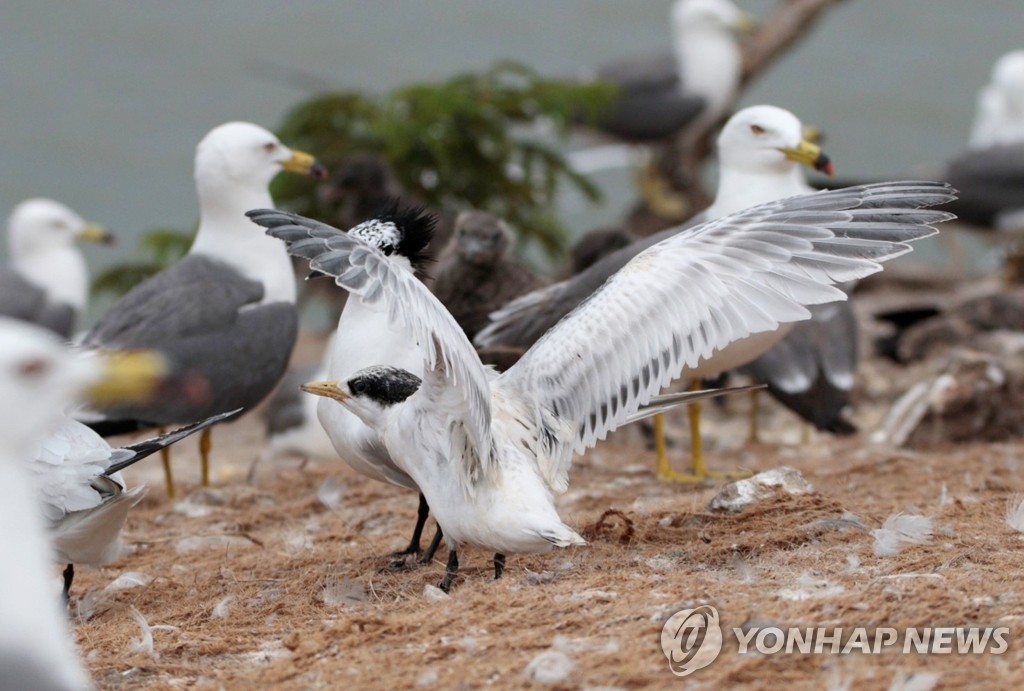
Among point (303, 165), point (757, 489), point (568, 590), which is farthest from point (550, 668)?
point (303, 165)

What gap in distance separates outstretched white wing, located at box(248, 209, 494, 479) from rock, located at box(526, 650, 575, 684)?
0.92m

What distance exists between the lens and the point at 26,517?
2.58 meters

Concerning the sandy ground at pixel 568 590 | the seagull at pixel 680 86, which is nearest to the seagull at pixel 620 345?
the sandy ground at pixel 568 590

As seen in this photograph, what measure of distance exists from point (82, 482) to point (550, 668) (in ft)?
5.70

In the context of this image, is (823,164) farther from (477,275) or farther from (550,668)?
(550,668)

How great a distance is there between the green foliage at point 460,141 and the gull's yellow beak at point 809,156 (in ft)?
14.0

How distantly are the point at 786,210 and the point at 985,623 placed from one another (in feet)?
5.47

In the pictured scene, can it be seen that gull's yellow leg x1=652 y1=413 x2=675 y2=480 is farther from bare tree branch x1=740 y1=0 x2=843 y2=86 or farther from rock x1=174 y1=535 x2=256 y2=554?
bare tree branch x1=740 y1=0 x2=843 y2=86

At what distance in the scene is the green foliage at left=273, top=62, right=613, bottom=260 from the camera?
1073 cm

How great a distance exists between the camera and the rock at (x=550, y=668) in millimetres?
3262

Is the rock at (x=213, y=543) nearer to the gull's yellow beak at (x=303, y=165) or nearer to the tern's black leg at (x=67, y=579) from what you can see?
the tern's black leg at (x=67, y=579)

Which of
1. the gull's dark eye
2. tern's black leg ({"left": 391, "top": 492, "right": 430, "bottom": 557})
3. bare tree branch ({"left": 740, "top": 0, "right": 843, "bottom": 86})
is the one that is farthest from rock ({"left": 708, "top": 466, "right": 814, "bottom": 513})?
bare tree branch ({"left": 740, "top": 0, "right": 843, "bottom": 86})

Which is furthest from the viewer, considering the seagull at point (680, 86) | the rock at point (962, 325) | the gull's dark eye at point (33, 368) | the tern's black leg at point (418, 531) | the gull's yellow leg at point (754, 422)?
the seagull at point (680, 86)

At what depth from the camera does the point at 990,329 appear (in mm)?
9773
